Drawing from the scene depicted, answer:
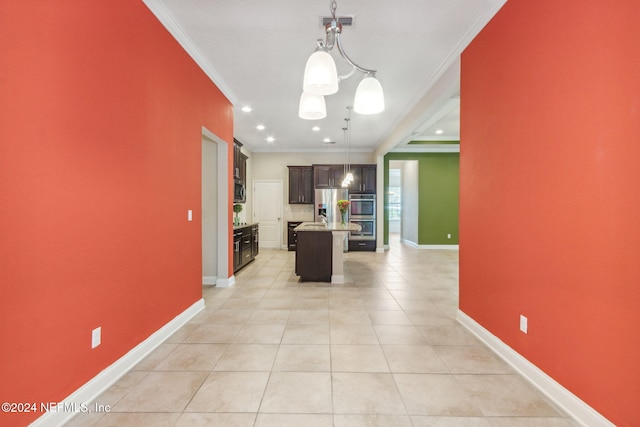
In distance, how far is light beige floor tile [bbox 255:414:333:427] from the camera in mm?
1624

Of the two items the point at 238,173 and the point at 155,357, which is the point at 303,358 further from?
the point at 238,173

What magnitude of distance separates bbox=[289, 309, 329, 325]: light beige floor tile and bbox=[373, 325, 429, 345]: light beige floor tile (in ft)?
1.87

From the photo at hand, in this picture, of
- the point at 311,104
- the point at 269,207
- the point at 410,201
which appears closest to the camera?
the point at 311,104

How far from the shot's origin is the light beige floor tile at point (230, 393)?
5.81ft

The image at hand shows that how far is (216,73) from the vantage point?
12.2 ft

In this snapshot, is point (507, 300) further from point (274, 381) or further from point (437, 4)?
point (437, 4)

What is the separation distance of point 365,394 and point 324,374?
0.34 m

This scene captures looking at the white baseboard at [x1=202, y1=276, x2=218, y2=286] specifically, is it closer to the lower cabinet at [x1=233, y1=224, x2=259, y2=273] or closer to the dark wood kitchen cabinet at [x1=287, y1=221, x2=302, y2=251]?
the lower cabinet at [x1=233, y1=224, x2=259, y2=273]

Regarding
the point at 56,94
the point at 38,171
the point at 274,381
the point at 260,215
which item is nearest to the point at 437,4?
the point at 56,94

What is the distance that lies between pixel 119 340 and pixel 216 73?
10.3 feet

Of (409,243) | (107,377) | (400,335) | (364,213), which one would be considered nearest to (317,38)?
(400,335)

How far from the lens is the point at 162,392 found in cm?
192

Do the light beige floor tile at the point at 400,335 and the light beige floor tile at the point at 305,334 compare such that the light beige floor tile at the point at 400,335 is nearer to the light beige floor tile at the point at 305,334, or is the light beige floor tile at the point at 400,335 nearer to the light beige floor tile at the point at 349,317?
the light beige floor tile at the point at 349,317

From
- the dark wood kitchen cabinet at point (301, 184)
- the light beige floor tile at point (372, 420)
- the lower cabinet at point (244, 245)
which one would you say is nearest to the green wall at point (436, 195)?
the dark wood kitchen cabinet at point (301, 184)
